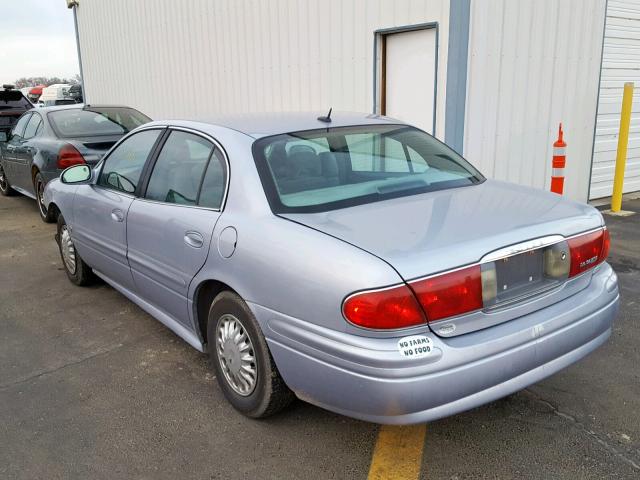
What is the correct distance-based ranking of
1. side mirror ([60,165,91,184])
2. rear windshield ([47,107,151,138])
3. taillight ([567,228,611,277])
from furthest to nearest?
rear windshield ([47,107,151,138]), side mirror ([60,165,91,184]), taillight ([567,228,611,277])

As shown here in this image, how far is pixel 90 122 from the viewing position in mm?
7660

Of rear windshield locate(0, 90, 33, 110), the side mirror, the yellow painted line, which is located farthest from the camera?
rear windshield locate(0, 90, 33, 110)

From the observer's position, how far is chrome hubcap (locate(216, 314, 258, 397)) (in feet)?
9.25

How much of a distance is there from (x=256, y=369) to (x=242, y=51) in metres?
7.95

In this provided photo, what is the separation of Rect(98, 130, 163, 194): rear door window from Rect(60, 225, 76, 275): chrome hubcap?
0.94 meters

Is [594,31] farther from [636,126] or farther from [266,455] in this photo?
[266,455]

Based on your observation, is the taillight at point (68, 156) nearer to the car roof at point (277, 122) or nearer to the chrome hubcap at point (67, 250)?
the chrome hubcap at point (67, 250)

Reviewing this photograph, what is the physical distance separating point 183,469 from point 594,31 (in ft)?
25.1

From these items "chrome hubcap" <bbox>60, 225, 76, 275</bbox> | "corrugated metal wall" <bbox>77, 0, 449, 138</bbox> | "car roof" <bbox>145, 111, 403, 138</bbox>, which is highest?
"corrugated metal wall" <bbox>77, 0, 449, 138</bbox>

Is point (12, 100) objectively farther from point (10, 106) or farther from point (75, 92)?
point (75, 92)

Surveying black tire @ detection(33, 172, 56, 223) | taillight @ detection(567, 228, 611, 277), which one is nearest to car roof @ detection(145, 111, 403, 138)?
taillight @ detection(567, 228, 611, 277)

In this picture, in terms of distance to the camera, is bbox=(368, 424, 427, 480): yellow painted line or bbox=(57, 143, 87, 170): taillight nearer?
bbox=(368, 424, 427, 480): yellow painted line

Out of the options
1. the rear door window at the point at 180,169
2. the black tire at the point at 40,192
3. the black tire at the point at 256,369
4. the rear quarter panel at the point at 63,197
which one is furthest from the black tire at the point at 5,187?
the black tire at the point at 256,369

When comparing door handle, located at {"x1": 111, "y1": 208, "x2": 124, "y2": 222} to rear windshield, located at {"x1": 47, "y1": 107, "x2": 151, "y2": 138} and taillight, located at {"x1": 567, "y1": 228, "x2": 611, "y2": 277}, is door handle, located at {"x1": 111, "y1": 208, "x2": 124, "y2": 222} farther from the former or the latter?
rear windshield, located at {"x1": 47, "y1": 107, "x2": 151, "y2": 138}
